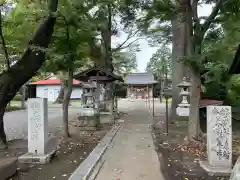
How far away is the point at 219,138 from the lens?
6109 mm

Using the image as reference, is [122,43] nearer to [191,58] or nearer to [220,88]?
[220,88]

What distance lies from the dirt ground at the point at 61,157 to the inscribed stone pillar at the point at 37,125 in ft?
1.83

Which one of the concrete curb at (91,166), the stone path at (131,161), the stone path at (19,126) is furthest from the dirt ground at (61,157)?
the stone path at (19,126)

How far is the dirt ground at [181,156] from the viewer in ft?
18.5

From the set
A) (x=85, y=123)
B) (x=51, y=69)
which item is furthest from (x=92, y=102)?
(x=51, y=69)

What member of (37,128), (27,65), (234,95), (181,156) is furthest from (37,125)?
(234,95)

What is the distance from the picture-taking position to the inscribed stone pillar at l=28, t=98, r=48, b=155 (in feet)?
Result: 22.7

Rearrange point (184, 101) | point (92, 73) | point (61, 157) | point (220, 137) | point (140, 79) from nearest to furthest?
1. point (220, 137)
2. point (61, 157)
3. point (184, 101)
4. point (92, 73)
5. point (140, 79)

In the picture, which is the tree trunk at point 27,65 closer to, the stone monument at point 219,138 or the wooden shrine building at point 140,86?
the stone monument at point 219,138

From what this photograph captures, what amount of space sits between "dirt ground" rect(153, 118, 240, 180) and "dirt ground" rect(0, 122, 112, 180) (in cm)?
216

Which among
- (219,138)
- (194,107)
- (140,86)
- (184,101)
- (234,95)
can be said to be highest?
(140,86)

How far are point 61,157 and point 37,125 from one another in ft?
3.54

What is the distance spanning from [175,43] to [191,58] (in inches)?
244

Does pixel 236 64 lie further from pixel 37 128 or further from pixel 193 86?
pixel 37 128
